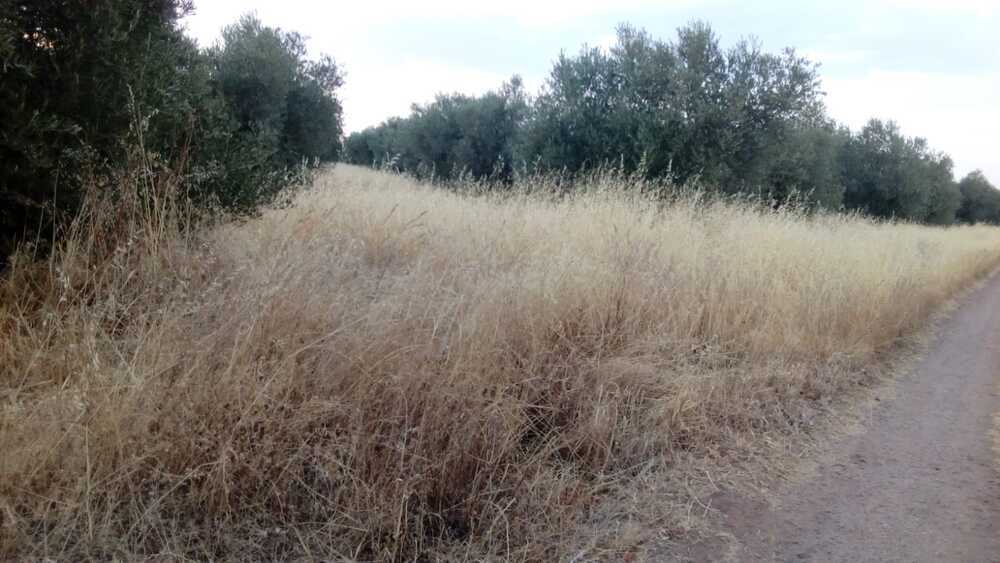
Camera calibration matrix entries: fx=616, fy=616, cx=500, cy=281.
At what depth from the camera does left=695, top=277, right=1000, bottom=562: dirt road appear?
2.89m

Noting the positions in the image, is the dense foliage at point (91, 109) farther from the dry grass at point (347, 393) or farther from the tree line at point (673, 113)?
the tree line at point (673, 113)

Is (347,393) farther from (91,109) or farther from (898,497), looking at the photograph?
(898,497)

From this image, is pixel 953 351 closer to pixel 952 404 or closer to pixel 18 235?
pixel 952 404

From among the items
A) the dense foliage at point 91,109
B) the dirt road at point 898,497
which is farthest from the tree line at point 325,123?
the dirt road at point 898,497

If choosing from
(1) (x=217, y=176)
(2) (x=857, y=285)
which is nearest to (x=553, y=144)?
(2) (x=857, y=285)

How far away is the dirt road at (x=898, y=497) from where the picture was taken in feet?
9.47

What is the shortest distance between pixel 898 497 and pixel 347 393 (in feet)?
9.92

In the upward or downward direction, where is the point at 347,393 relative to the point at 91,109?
downward

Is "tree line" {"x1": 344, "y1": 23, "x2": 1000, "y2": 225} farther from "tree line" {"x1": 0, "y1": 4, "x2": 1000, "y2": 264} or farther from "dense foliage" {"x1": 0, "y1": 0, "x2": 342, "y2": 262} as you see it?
"dense foliage" {"x1": 0, "y1": 0, "x2": 342, "y2": 262}

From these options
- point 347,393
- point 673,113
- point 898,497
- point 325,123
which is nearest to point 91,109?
point 347,393

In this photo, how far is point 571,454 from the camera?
340cm

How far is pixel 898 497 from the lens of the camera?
338cm

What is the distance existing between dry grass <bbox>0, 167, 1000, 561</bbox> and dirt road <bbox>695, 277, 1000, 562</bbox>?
46 centimetres

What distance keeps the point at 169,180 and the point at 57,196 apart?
0.57 metres
